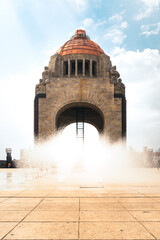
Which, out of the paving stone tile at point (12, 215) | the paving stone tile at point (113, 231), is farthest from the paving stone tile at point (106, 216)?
the paving stone tile at point (12, 215)

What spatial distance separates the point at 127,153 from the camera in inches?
994

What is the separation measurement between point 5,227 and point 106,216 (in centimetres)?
180

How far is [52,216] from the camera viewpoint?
4.45m

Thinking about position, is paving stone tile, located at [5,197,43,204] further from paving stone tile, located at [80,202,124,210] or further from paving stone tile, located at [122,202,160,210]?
paving stone tile, located at [122,202,160,210]

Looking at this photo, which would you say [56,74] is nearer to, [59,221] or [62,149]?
[62,149]

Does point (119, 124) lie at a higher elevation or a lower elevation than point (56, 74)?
lower

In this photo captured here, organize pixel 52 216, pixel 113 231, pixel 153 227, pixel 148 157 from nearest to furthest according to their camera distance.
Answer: pixel 113 231
pixel 153 227
pixel 52 216
pixel 148 157

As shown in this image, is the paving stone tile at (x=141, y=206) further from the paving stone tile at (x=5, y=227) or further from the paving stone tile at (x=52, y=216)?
the paving stone tile at (x=5, y=227)

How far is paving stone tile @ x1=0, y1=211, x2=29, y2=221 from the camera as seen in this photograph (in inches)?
167

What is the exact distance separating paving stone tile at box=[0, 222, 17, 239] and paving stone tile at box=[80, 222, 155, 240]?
3.64ft

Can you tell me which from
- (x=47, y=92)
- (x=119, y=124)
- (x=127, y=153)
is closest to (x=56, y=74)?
(x=47, y=92)

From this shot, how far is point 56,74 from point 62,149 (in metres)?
10.8

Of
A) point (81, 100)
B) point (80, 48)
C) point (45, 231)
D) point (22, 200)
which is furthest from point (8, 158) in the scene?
point (45, 231)

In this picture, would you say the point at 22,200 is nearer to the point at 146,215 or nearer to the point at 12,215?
the point at 12,215
